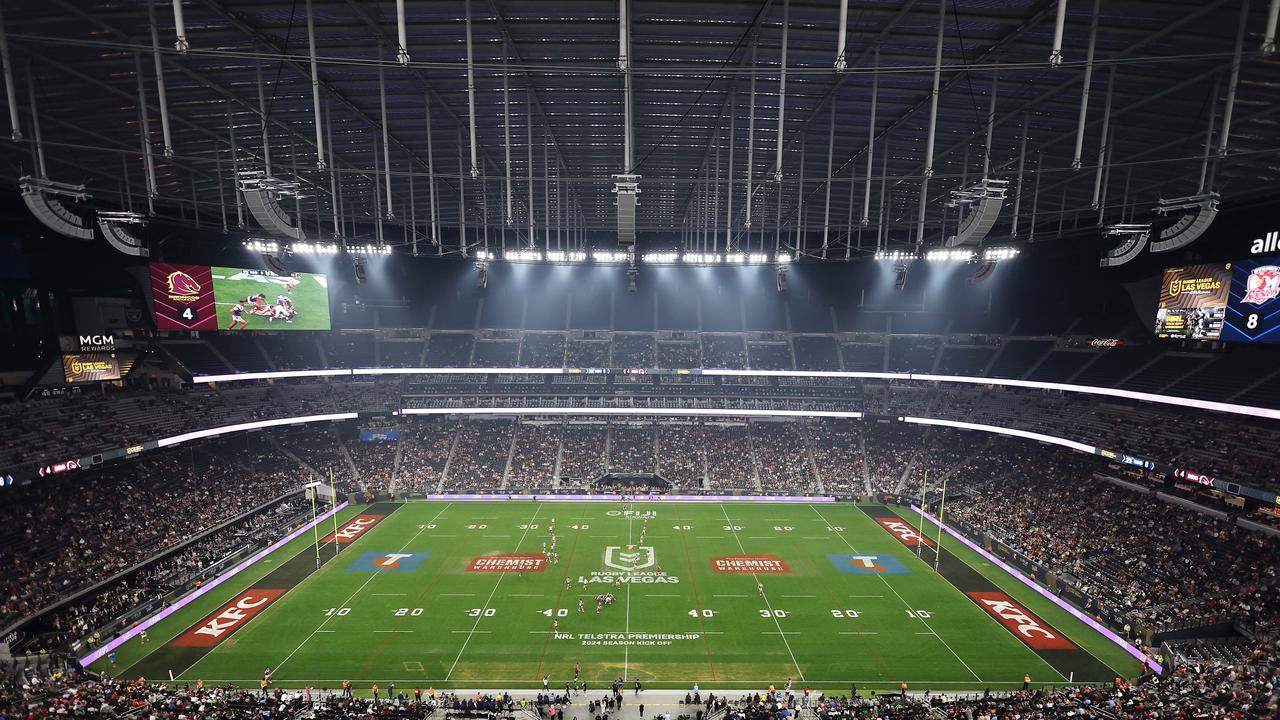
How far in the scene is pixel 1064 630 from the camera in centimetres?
→ 2628

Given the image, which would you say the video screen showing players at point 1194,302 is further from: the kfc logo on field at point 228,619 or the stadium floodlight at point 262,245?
the kfc logo on field at point 228,619

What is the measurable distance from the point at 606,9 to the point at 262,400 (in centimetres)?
4902

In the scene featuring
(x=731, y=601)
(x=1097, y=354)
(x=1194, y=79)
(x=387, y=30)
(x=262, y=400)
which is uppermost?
(x=387, y=30)

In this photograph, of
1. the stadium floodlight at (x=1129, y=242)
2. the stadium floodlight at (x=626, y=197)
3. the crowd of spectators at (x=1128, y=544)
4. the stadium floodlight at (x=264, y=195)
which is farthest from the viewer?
the crowd of spectators at (x=1128, y=544)

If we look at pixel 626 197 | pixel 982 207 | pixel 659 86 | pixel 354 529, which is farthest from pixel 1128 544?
pixel 354 529

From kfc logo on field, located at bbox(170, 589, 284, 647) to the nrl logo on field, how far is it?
1825cm

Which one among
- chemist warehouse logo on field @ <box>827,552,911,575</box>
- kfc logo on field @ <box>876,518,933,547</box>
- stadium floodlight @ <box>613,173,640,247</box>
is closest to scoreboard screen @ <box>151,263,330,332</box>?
stadium floodlight @ <box>613,173,640,247</box>

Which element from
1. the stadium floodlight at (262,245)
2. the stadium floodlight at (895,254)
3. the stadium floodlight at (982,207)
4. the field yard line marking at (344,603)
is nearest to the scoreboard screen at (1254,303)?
the stadium floodlight at (895,254)

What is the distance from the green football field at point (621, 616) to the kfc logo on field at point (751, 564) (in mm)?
132

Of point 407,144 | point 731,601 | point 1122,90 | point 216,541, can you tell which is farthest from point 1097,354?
point 216,541

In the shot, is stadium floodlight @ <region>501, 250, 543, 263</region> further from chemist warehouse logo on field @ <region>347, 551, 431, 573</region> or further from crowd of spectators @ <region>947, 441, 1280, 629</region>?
crowd of spectators @ <region>947, 441, 1280, 629</region>

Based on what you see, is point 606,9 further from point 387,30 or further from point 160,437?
point 160,437

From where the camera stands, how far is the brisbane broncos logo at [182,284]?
36938 millimetres

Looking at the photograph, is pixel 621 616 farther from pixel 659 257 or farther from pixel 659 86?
pixel 659 257
